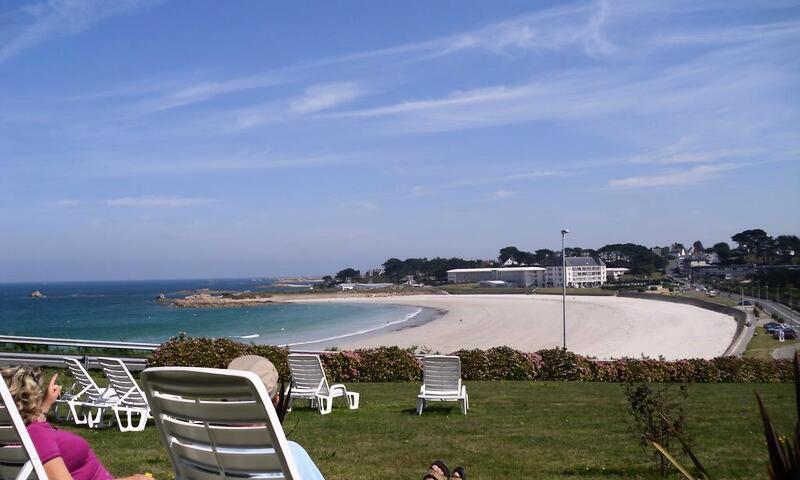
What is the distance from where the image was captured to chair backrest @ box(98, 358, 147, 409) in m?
9.10

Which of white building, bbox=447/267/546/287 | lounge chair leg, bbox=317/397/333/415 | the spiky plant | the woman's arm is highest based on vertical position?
white building, bbox=447/267/546/287

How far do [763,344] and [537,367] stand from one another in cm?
2724

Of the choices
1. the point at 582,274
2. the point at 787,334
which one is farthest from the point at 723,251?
the point at 787,334

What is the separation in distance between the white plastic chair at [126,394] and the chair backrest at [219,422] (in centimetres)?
707

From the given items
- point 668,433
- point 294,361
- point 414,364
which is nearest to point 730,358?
point 414,364

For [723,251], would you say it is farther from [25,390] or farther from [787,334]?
[25,390]

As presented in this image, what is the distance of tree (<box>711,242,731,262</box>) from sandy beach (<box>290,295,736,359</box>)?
369 ft

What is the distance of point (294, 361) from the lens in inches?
450

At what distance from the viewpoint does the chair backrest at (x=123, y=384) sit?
910 cm

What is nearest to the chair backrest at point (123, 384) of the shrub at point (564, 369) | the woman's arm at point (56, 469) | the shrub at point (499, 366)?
the woman's arm at point (56, 469)

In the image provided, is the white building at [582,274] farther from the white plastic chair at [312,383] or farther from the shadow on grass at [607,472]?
the shadow on grass at [607,472]

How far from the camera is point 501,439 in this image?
8.12 m

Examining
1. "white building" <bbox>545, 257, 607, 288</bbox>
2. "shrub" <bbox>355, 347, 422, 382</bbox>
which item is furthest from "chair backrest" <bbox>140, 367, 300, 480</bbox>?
"white building" <bbox>545, 257, 607, 288</bbox>

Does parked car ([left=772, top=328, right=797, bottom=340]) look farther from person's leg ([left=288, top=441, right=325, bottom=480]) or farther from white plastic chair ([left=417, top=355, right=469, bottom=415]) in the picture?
person's leg ([left=288, top=441, right=325, bottom=480])
